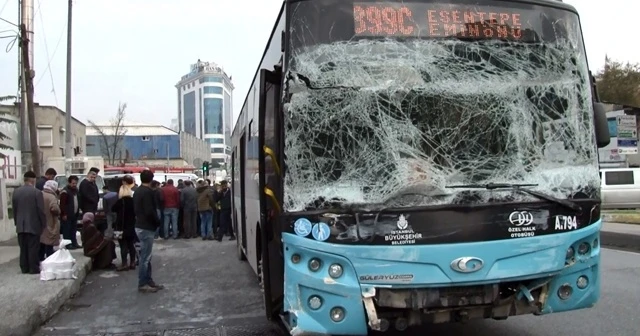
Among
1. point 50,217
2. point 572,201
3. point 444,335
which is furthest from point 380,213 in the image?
point 50,217

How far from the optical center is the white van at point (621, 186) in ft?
69.1

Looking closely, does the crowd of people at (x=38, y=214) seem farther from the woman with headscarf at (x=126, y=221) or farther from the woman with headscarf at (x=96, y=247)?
the woman with headscarf at (x=126, y=221)

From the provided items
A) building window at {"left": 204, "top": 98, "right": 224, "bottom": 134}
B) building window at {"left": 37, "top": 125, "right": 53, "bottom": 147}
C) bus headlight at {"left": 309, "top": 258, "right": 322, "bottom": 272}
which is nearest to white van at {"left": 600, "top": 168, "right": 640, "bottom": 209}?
bus headlight at {"left": 309, "top": 258, "right": 322, "bottom": 272}

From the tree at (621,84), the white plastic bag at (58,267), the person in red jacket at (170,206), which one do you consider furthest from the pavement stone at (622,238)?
the tree at (621,84)

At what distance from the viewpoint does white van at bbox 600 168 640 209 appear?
2105 centimetres

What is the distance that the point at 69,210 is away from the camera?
12398 mm

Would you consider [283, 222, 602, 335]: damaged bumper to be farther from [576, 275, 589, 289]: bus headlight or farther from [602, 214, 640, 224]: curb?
[602, 214, 640, 224]: curb

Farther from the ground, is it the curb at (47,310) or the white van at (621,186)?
the white van at (621,186)

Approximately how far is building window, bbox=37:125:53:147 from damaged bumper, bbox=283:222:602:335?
123 feet

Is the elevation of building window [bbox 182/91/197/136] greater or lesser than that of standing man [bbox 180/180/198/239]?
greater

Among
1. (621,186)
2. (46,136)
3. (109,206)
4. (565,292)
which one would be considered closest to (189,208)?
(109,206)

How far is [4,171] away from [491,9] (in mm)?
16788

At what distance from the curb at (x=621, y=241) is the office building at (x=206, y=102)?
9412 cm

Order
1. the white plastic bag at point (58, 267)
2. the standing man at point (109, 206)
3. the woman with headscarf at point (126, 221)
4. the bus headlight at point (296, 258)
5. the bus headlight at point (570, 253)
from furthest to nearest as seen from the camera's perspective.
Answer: the standing man at point (109, 206) < the woman with headscarf at point (126, 221) < the white plastic bag at point (58, 267) < the bus headlight at point (570, 253) < the bus headlight at point (296, 258)
